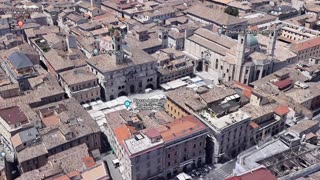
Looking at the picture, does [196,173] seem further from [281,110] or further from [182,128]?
[281,110]

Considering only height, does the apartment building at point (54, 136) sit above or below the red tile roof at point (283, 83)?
below

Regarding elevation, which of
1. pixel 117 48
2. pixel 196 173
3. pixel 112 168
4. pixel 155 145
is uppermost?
pixel 117 48

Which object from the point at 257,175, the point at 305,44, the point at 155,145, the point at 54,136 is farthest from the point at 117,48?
the point at 305,44

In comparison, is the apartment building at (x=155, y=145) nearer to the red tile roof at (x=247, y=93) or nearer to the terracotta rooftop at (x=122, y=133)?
the terracotta rooftop at (x=122, y=133)

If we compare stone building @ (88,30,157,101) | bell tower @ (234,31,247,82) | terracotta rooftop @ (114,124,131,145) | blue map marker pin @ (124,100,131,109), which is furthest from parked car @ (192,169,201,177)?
bell tower @ (234,31,247,82)

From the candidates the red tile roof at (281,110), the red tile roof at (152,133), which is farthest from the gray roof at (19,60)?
the red tile roof at (281,110)

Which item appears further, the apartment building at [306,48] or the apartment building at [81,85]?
the apartment building at [306,48]
